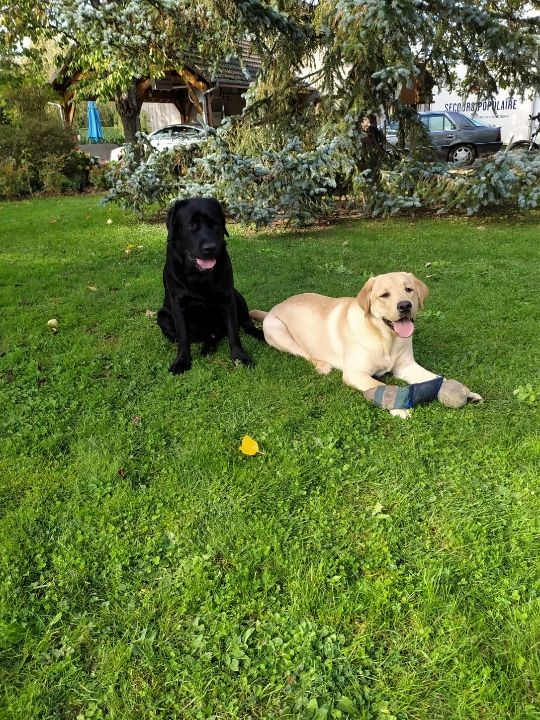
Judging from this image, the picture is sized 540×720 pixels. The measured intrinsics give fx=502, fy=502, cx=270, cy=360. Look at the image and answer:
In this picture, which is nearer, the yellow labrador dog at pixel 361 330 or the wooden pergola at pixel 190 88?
the yellow labrador dog at pixel 361 330

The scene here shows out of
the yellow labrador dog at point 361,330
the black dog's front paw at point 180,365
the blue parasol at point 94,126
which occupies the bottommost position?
the black dog's front paw at point 180,365

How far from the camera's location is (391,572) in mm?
2215

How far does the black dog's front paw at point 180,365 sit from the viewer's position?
13.7 ft

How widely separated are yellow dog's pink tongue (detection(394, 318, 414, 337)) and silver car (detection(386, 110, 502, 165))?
18.4m

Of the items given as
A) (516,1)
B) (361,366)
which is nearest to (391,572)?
(361,366)

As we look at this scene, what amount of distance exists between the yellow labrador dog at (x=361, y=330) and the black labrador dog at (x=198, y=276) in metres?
0.49

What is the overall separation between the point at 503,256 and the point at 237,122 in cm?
613

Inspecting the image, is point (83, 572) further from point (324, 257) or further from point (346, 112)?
point (346, 112)

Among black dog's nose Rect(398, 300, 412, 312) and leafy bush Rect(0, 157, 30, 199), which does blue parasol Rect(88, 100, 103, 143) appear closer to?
leafy bush Rect(0, 157, 30, 199)

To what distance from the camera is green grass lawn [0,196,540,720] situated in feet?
5.84

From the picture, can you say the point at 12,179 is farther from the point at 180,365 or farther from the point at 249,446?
the point at 249,446

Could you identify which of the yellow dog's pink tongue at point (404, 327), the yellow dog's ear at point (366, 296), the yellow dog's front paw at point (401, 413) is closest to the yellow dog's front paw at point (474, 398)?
the yellow dog's front paw at point (401, 413)

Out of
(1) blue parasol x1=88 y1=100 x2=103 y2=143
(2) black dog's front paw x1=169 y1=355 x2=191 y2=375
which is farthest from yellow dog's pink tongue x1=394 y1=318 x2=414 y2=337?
(1) blue parasol x1=88 y1=100 x2=103 y2=143

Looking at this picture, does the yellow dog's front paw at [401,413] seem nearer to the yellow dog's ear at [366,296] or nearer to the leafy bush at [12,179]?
the yellow dog's ear at [366,296]
